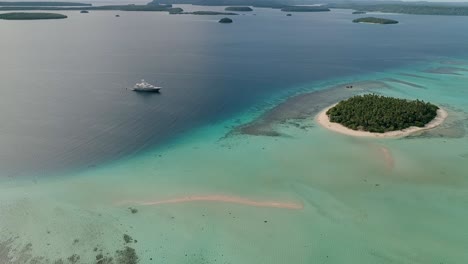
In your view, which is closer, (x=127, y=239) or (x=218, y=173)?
(x=127, y=239)

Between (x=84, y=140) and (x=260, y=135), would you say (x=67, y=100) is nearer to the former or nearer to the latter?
(x=84, y=140)

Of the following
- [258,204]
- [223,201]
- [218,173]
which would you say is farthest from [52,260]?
[218,173]

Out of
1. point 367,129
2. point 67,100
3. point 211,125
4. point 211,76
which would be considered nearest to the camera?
point 367,129

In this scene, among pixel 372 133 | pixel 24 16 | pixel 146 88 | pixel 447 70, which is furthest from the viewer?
pixel 24 16

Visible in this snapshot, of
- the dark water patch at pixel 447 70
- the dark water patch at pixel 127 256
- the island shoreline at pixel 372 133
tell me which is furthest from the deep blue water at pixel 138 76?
the dark water patch at pixel 127 256

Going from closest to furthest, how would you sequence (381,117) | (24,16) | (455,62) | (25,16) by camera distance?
1. (381,117)
2. (455,62)
3. (24,16)
4. (25,16)

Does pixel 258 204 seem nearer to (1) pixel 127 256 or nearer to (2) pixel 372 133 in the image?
(1) pixel 127 256

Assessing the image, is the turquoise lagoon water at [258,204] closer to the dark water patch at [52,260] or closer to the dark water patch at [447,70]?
the dark water patch at [52,260]

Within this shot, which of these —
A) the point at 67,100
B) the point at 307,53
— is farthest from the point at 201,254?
the point at 307,53
